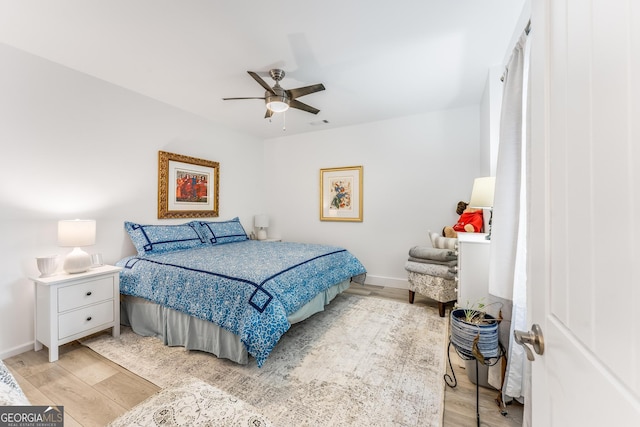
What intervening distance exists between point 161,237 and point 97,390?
1682 millimetres

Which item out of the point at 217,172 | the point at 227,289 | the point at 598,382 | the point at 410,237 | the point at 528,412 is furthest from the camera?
the point at 217,172

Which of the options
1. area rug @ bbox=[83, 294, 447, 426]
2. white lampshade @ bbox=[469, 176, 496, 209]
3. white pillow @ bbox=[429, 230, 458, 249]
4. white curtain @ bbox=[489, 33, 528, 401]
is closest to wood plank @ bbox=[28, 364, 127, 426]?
area rug @ bbox=[83, 294, 447, 426]

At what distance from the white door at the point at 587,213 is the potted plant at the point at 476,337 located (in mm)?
830

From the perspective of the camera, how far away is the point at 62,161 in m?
2.55

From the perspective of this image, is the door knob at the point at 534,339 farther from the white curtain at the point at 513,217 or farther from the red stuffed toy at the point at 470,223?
the red stuffed toy at the point at 470,223

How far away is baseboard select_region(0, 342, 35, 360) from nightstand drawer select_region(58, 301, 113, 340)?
0.43 m

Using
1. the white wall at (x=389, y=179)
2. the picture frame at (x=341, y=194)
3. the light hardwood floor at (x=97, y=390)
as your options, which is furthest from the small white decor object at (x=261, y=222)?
the light hardwood floor at (x=97, y=390)

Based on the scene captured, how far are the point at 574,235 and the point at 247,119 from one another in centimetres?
417

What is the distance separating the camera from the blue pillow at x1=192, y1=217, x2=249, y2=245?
3737 mm

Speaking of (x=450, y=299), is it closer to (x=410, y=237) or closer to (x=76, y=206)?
(x=410, y=237)

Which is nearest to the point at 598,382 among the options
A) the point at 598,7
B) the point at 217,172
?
the point at 598,7

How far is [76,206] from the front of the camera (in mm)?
2643

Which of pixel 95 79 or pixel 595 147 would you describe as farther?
pixel 95 79

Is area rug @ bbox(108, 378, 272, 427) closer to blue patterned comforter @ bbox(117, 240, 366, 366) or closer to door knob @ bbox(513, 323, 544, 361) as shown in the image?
blue patterned comforter @ bbox(117, 240, 366, 366)
